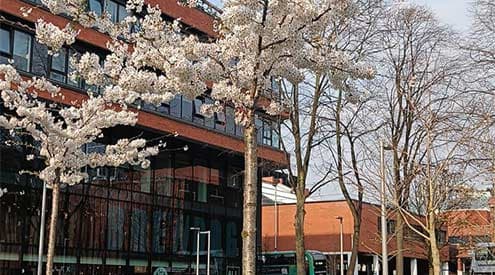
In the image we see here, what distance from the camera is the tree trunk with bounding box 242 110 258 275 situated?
1126 centimetres

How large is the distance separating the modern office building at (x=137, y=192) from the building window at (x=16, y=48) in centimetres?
4

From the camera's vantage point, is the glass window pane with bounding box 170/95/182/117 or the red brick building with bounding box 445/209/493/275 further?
the glass window pane with bounding box 170/95/182/117

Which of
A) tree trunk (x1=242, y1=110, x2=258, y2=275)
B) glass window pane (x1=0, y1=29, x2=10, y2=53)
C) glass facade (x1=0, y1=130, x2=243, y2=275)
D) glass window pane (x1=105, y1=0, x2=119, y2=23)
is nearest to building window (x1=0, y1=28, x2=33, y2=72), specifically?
glass window pane (x1=0, y1=29, x2=10, y2=53)

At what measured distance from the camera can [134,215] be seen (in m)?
35.7

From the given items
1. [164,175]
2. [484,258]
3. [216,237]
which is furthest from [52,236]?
[216,237]

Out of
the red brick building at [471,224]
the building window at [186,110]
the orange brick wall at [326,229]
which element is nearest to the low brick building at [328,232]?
the orange brick wall at [326,229]

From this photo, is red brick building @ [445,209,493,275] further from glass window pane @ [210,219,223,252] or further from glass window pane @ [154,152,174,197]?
glass window pane @ [154,152,174,197]

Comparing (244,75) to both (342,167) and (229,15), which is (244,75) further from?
(342,167)

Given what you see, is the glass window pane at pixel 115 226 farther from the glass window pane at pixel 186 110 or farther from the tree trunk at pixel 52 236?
the tree trunk at pixel 52 236

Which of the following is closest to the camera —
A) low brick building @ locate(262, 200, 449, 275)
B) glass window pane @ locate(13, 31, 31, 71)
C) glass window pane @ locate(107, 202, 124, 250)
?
glass window pane @ locate(13, 31, 31, 71)

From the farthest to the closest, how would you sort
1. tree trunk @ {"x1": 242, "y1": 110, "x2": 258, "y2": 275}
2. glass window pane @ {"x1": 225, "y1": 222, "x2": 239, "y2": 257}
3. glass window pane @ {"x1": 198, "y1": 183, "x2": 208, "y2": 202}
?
glass window pane @ {"x1": 225, "y1": 222, "x2": 239, "y2": 257}, glass window pane @ {"x1": 198, "y1": 183, "x2": 208, "y2": 202}, tree trunk @ {"x1": 242, "y1": 110, "x2": 258, "y2": 275}

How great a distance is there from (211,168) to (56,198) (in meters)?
22.7

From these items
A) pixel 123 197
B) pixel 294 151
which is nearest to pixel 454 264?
pixel 123 197

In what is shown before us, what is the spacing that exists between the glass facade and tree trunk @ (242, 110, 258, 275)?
1908 cm
